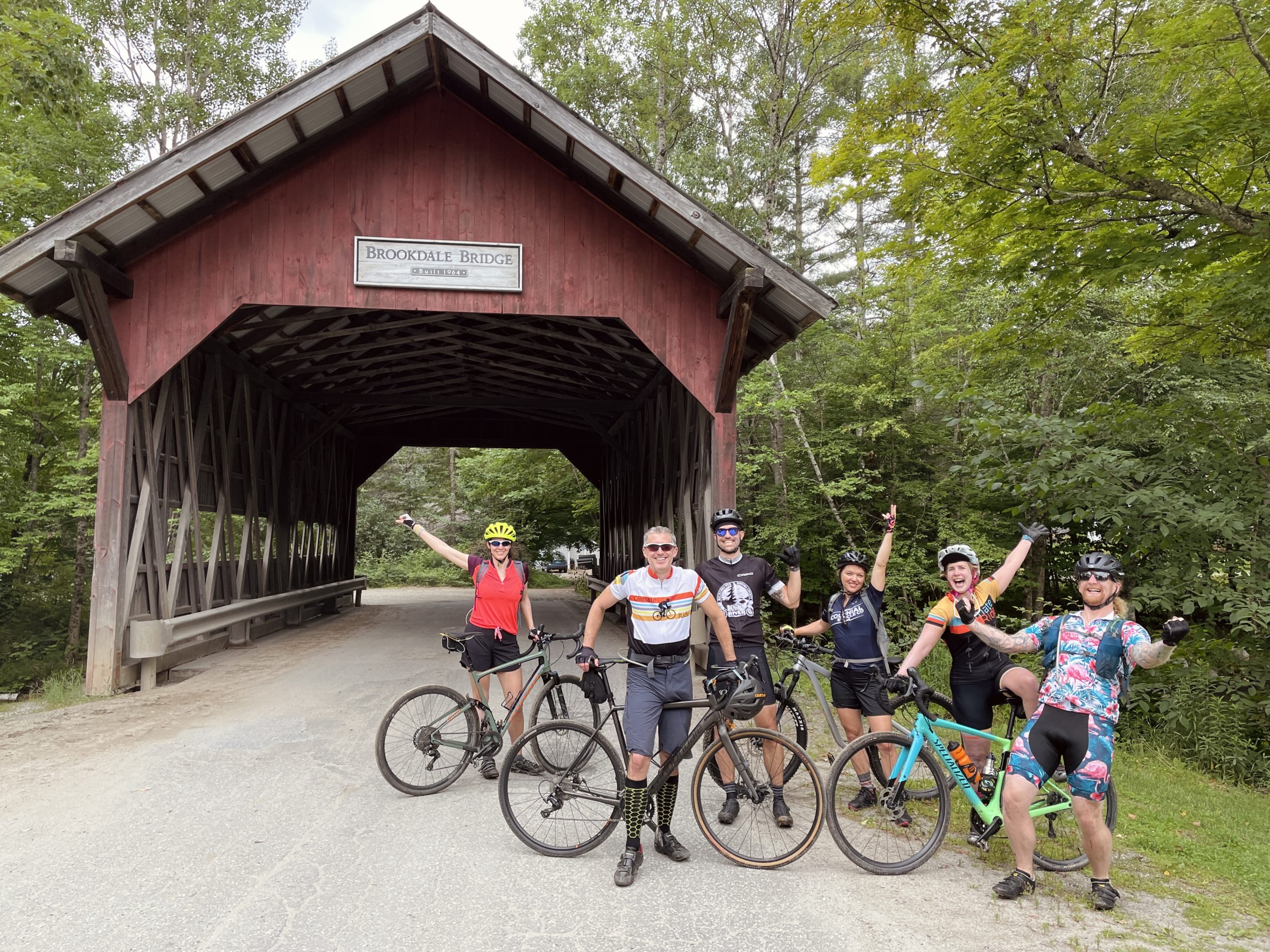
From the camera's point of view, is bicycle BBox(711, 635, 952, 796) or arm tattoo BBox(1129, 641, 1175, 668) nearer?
arm tattoo BBox(1129, 641, 1175, 668)

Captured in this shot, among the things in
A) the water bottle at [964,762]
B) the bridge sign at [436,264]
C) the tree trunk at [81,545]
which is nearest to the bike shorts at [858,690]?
the water bottle at [964,762]

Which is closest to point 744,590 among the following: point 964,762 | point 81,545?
point 964,762

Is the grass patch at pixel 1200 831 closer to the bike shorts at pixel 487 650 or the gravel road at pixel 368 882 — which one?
the gravel road at pixel 368 882

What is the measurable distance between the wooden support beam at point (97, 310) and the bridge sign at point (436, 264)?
7.55ft

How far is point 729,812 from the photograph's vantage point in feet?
13.4

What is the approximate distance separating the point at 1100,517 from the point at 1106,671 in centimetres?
497

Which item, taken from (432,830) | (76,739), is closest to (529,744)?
(432,830)

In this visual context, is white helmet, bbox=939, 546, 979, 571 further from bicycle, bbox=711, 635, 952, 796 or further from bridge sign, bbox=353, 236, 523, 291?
bridge sign, bbox=353, 236, 523, 291

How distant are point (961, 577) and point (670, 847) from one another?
79.5 inches

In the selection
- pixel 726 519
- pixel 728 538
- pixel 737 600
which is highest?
pixel 726 519

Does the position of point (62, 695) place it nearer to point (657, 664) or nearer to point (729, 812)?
point (657, 664)

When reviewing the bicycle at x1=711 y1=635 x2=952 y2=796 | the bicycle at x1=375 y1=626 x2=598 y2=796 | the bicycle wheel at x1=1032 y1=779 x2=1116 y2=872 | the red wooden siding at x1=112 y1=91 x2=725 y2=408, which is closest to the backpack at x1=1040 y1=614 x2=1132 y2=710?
the bicycle wheel at x1=1032 y1=779 x2=1116 y2=872

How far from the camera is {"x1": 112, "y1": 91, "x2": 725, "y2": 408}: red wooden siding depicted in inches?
327

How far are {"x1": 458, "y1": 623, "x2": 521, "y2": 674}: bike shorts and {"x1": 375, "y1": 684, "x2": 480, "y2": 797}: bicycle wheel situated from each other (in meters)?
0.26
